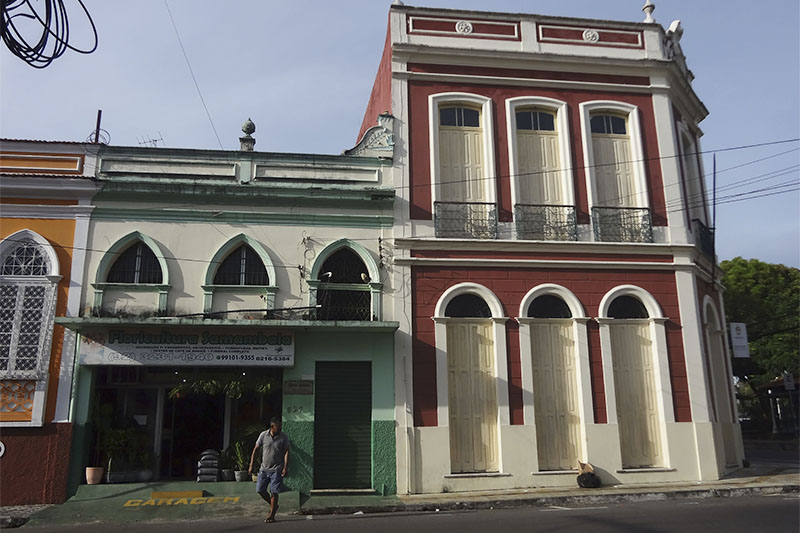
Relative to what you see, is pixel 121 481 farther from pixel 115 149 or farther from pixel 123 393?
pixel 115 149

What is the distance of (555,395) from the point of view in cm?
1321

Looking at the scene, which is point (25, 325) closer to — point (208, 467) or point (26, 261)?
point (26, 261)

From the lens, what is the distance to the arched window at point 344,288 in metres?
13.1

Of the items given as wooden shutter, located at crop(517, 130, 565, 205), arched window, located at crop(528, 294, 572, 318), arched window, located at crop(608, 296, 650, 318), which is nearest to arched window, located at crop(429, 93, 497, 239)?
wooden shutter, located at crop(517, 130, 565, 205)

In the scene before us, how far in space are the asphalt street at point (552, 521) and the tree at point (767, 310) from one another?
20.5 m

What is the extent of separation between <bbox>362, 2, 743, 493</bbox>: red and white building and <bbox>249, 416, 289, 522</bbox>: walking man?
3.06 meters

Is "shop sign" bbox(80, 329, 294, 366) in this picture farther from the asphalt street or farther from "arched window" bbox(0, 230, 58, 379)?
the asphalt street

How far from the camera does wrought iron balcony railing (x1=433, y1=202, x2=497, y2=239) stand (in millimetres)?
13672

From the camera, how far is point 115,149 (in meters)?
13.3

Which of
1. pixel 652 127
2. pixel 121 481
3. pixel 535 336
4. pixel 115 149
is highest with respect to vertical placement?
pixel 652 127

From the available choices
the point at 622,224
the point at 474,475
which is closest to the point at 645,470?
the point at 474,475

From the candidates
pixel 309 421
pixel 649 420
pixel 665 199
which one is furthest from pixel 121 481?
pixel 665 199

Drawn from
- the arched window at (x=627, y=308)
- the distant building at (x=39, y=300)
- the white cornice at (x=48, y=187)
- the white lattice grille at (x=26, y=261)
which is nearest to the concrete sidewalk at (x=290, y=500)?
the distant building at (x=39, y=300)

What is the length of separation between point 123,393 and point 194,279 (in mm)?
2680
